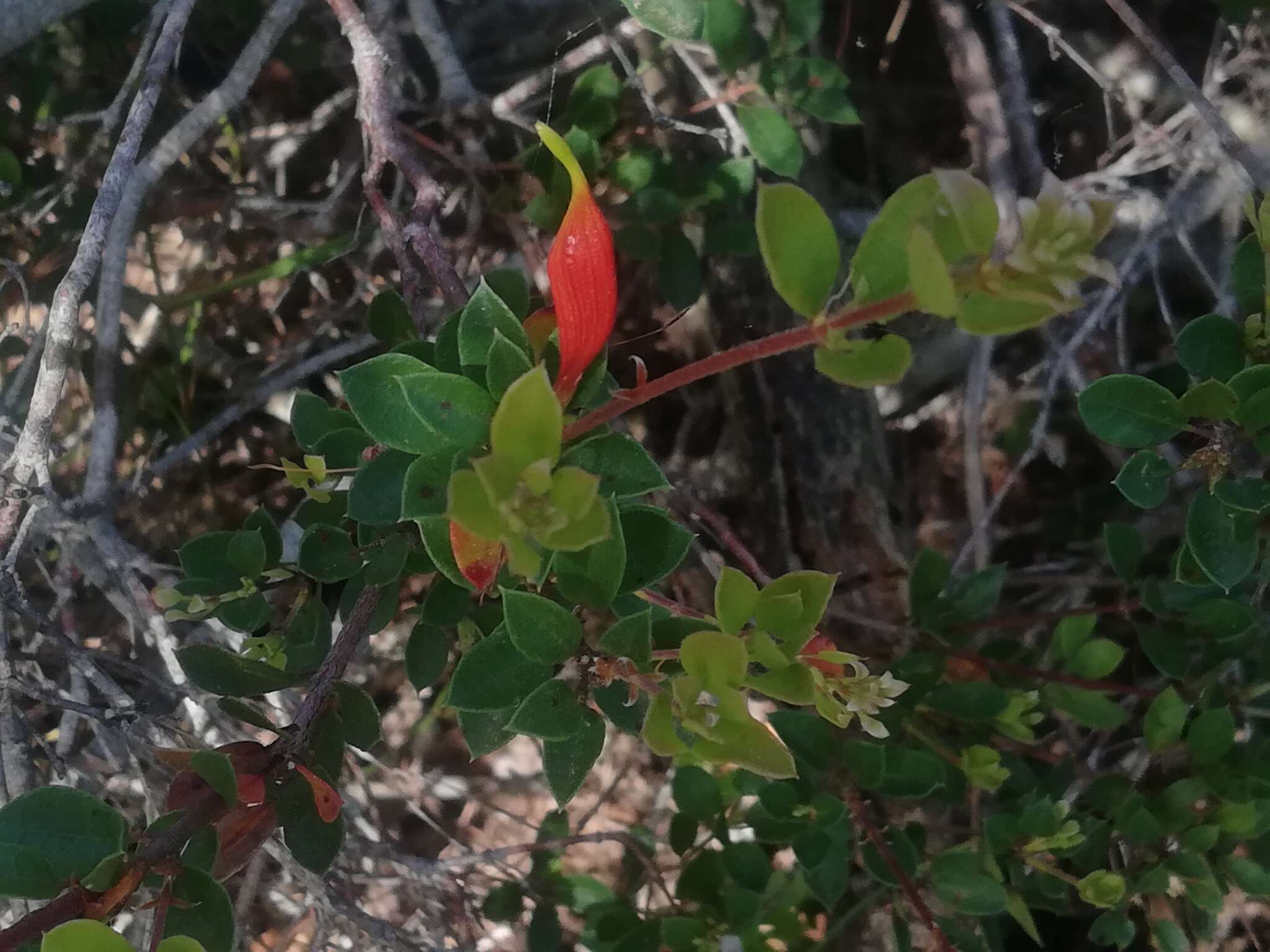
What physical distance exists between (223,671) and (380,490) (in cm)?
21

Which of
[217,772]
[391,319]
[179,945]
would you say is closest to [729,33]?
[391,319]

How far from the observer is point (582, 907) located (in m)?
1.27

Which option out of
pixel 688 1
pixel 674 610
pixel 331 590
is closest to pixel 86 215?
pixel 331 590

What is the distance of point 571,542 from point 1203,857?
1.04 metres

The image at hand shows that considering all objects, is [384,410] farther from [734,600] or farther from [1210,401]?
[1210,401]

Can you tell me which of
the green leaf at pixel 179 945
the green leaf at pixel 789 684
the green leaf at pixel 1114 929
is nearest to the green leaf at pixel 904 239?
the green leaf at pixel 789 684

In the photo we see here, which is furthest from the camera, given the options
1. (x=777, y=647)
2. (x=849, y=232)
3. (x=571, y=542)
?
(x=849, y=232)

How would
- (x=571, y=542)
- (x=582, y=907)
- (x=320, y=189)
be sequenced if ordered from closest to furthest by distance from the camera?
(x=571, y=542)
(x=582, y=907)
(x=320, y=189)

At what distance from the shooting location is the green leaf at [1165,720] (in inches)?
Result: 43.6

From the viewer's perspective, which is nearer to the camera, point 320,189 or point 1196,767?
point 1196,767

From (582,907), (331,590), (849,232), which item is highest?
(849,232)

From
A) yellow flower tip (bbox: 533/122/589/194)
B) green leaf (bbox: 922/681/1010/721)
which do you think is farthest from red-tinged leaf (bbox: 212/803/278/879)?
green leaf (bbox: 922/681/1010/721)

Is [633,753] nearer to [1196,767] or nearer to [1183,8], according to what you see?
[1196,767]

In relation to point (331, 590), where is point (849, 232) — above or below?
above
